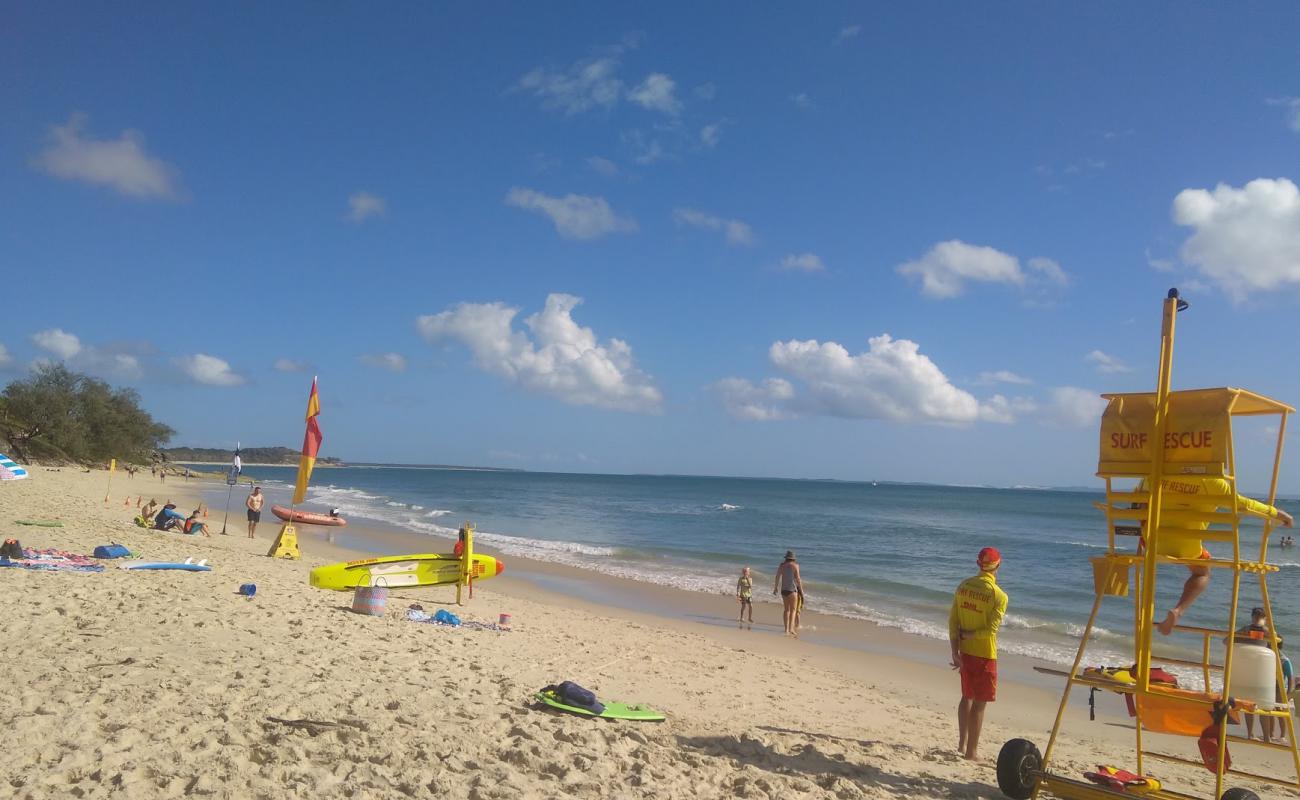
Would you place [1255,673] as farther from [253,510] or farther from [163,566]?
[253,510]

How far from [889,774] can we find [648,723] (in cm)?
180

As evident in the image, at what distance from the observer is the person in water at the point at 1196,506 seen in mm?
4305

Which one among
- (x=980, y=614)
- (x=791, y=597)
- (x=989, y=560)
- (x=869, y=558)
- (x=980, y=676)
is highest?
(x=989, y=560)

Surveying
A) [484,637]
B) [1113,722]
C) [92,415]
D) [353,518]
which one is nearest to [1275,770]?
[1113,722]

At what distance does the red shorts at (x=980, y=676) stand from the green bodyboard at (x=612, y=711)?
2.35m

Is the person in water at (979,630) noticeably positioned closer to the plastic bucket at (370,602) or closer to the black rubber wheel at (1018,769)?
the black rubber wheel at (1018,769)

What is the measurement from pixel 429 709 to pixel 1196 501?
5158mm

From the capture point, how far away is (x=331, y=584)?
1159cm

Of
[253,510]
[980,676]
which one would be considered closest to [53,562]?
[253,510]

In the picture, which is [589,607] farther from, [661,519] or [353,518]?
[661,519]

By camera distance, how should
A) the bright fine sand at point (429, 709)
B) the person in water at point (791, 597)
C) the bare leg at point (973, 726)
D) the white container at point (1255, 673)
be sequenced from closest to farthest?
the white container at point (1255, 673), the bright fine sand at point (429, 709), the bare leg at point (973, 726), the person in water at point (791, 597)

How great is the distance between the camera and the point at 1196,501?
4383 millimetres

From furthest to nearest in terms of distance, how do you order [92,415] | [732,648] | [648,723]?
[92,415] → [732,648] → [648,723]

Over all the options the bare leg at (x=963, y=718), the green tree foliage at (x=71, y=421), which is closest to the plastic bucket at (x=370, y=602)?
the bare leg at (x=963, y=718)
